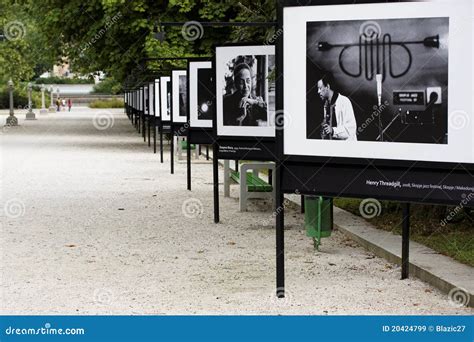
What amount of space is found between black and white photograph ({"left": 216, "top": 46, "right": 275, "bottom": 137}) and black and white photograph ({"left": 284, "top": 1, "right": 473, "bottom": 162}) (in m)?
4.15

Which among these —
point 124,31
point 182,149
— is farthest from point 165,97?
point 124,31

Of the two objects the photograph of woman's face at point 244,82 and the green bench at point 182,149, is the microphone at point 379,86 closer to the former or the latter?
the photograph of woman's face at point 244,82

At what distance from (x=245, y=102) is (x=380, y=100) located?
16.4ft

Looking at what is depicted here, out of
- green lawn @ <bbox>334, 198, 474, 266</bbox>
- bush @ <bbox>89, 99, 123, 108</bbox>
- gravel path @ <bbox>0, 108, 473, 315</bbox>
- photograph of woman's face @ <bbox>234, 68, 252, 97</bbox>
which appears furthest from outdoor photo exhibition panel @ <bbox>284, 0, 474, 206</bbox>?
bush @ <bbox>89, 99, 123, 108</bbox>

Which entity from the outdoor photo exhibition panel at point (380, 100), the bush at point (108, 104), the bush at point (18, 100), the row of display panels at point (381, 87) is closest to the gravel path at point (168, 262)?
the outdoor photo exhibition panel at point (380, 100)

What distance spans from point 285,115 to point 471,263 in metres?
2.38

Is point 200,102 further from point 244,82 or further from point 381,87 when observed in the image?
point 381,87

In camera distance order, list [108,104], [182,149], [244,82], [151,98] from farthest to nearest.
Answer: [108,104], [151,98], [182,149], [244,82]

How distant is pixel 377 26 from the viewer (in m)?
8.45

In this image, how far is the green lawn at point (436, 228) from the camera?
11039 mm

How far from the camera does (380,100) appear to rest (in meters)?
8.44

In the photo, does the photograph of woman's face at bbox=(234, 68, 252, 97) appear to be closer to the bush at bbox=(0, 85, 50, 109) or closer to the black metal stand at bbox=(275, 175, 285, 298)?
the black metal stand at bbox=(275, 175, 285, 298)

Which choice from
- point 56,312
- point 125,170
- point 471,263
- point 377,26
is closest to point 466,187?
point 377,26

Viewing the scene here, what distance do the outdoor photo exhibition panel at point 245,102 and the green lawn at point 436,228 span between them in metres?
1.64
